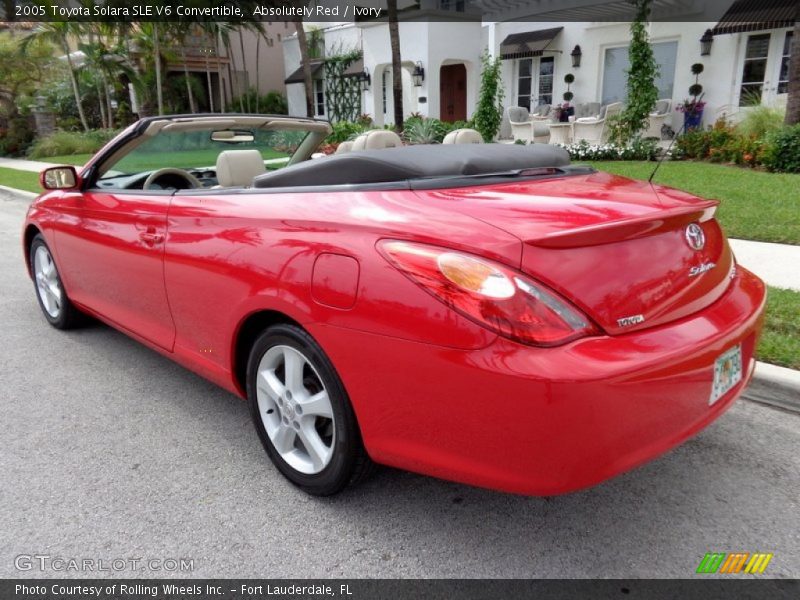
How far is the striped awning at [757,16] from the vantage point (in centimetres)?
1344

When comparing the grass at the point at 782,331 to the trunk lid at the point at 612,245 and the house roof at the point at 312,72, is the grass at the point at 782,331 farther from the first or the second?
the house roof at the point at 312,72

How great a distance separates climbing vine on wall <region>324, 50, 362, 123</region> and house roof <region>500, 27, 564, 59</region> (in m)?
6.37

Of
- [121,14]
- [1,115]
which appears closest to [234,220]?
[121,14]

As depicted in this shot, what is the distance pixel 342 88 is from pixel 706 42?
13.2m

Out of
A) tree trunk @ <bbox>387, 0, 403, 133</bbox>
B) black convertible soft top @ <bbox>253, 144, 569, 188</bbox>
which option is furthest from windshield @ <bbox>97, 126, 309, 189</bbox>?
tree trunk @ <bbox>387, 0, 403, 133</bbox>

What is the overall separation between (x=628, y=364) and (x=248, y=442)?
73.5 inches

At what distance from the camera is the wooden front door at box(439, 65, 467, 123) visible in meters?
22.1

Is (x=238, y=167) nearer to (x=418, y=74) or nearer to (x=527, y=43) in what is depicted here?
(x=527, y=43)

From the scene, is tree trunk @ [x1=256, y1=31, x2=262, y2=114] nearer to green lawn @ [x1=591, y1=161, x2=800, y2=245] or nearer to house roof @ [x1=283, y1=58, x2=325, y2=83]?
house roof @ [x1=283, y1=58, x2=325, y2=83]

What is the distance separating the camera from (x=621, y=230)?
199cm

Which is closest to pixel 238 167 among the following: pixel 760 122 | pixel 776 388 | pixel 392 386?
pixel 392 386

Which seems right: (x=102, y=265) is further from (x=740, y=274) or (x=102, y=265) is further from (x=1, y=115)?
(x=1, y=115)

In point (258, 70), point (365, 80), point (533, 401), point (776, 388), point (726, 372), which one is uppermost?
point (258, 70)

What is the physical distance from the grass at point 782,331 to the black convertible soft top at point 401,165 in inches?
67.3
